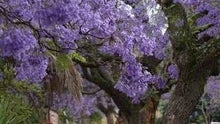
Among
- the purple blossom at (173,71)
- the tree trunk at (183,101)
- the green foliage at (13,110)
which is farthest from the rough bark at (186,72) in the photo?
the green foliage at (13,110)

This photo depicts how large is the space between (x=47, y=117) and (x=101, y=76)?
10.9ft

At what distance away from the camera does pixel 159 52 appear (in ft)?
40.4

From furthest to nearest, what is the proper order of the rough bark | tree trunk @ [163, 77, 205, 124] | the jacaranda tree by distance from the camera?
1. tree trunk @ [163, 77, 205, 124]
2. the rough bark
3. the jacaranda tree

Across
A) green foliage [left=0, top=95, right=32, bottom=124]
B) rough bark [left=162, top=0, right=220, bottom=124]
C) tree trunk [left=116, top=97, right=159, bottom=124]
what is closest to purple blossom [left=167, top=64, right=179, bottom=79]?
rough bark [left=162, top=0, right=220, bottom=124]

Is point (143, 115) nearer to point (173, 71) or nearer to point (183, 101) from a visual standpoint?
point (173, 71)

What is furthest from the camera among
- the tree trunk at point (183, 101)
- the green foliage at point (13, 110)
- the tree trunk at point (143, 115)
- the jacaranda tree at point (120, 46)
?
the tree trunk at point (143, 115)

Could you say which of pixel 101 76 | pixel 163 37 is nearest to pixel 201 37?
pixel 163 37

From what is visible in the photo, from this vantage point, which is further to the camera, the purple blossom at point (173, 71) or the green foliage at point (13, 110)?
the purple blossom at point (173, 71)

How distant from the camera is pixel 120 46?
25.5 ft

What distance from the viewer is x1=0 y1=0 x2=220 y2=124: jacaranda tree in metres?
5.90

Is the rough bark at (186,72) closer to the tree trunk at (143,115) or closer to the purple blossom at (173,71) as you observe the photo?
the purple blossom at (173,71)

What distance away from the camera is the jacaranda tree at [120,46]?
5898 mm

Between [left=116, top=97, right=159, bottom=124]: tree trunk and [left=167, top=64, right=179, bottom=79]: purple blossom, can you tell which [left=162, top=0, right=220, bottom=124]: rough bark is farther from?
[left=116, top=97, right=159, bottom=124]: tree trunk

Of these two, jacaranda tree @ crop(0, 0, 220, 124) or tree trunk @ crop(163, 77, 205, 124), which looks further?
tree trunk @ crop(163, 77, 205, 124)
